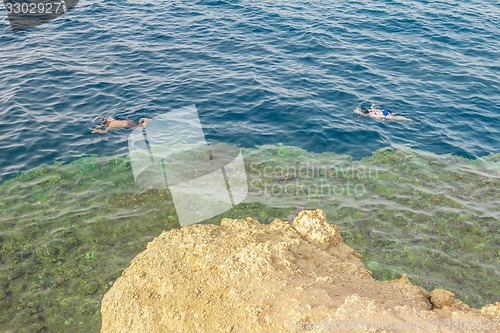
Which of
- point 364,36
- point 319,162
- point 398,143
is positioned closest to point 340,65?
point 364,36

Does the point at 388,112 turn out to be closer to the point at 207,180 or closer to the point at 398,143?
the point at 398,143

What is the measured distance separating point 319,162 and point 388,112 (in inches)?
152

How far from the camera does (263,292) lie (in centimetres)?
449

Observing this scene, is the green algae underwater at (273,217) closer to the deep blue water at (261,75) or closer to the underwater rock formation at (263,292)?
the deep blue water at (261,75)

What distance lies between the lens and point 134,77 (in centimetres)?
1591
